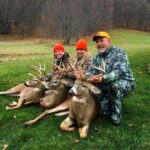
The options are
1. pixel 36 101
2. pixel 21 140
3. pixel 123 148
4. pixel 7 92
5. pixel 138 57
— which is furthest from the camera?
pixel 138 57

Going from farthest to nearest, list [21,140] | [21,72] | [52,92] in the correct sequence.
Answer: [21,72] < [52,92] < [21,140]

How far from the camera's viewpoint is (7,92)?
10.7 meters

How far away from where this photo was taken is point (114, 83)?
7570 millimetres

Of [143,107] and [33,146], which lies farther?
[143,107]

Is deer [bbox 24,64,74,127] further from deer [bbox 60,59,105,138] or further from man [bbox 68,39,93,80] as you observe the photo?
deer [bbox 60,59,105,138]

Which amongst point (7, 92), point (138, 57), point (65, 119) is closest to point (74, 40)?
point (138, 57)

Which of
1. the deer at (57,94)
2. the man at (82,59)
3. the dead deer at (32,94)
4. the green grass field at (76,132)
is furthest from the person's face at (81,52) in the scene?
the green grass field at (76,132)

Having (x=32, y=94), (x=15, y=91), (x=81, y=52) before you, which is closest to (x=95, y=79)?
(x=81, y=52)

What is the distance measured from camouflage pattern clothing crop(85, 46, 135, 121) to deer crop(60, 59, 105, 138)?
24cm

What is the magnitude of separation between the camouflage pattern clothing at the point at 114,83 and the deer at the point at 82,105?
235 millimetres

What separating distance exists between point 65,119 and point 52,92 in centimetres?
110

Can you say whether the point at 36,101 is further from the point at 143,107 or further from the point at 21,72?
the point at 21,72

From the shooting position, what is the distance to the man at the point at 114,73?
7.69m

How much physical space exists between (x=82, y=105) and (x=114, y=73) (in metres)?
0.90
